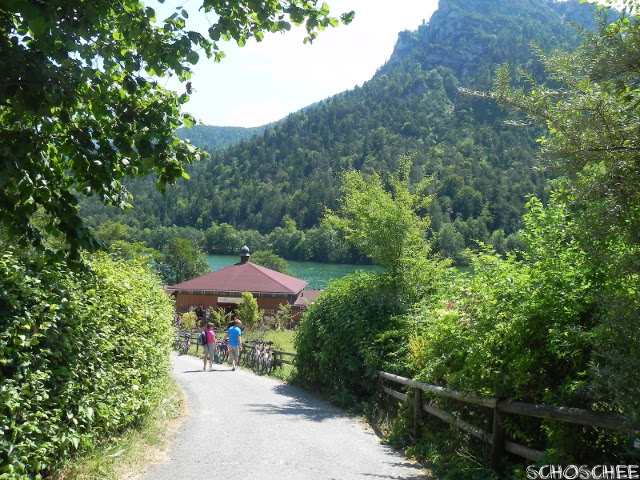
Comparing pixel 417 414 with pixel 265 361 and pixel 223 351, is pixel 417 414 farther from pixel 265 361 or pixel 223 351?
pixel 223 351

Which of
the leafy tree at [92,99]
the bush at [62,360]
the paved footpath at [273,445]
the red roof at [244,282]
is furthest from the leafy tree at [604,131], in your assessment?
the red roof at [244,282]

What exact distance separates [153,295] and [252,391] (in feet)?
16.1

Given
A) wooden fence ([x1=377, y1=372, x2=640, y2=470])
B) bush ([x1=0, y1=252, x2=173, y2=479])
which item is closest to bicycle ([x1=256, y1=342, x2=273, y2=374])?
wooden fence ([x1=377, y1=372, x2=640, y2=470])

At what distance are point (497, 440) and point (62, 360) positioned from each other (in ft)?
13.4

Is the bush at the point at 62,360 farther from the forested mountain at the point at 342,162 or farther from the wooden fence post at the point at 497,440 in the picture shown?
the forested mountain at the point at 342,162

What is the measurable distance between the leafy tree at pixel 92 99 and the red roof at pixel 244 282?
34.6 m

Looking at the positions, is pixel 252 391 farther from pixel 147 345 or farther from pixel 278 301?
pixel 278 301

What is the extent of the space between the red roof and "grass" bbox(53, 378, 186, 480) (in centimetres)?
3164

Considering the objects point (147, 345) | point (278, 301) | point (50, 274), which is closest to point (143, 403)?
point (147, 345)

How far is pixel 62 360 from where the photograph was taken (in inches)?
191

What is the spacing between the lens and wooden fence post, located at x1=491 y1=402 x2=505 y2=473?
5.36 metres

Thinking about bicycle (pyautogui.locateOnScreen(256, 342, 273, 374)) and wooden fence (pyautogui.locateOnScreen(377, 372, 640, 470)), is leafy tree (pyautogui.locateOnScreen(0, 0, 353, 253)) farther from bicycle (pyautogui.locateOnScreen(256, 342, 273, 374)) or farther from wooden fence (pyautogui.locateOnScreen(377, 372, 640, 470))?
bicycle (pyautogui.locateOnScreen(256, 342, 273, 374))

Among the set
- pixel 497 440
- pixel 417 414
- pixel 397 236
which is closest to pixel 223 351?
pixel 397 236

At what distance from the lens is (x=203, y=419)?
29.0ft
